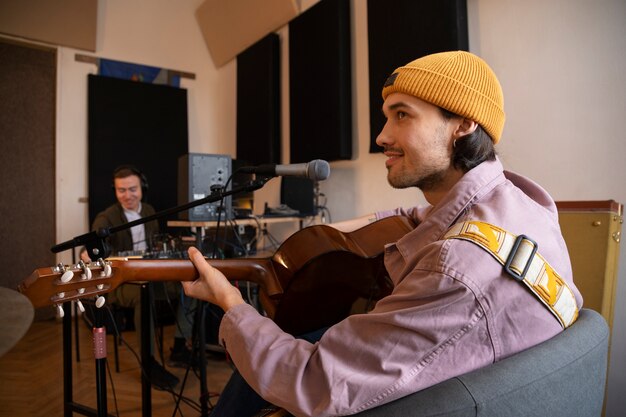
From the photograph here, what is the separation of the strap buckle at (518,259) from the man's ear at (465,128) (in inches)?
16.5

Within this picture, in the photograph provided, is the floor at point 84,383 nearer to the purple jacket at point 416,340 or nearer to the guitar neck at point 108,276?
the guitar neck at point 108,276

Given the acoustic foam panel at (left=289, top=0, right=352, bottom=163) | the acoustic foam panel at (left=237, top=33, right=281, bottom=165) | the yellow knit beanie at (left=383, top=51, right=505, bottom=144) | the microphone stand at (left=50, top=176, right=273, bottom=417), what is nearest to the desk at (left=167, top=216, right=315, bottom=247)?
the acoustic foam panel at (left=289, top=0, right=352, bottom=163)

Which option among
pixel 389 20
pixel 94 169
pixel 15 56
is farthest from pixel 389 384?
pixel 15 56

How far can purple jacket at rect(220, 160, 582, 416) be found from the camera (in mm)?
698

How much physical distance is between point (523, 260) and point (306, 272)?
66cm

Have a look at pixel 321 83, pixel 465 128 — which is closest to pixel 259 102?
pixel 321 83

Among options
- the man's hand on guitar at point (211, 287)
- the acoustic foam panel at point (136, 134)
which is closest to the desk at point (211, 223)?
the man's hand on guitar at point (211, 287)

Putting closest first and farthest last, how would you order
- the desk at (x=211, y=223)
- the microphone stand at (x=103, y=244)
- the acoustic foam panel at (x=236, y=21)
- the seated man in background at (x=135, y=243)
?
the microphone stand at (x=103, y=244)
the desk at (x=211, y=223)
the seated man in background at (x=135, y=243)
the acoustic foam panel at (x=236, y=21)

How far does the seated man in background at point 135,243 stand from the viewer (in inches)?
103

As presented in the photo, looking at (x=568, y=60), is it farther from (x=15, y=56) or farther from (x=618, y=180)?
(x=15, y=56)

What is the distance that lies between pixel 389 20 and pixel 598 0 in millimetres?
1287

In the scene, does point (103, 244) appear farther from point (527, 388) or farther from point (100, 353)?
point (527, 388)

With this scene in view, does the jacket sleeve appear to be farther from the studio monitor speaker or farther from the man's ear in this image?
the studio monitor speaker

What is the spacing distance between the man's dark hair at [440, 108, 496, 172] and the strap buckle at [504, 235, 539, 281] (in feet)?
1.25
